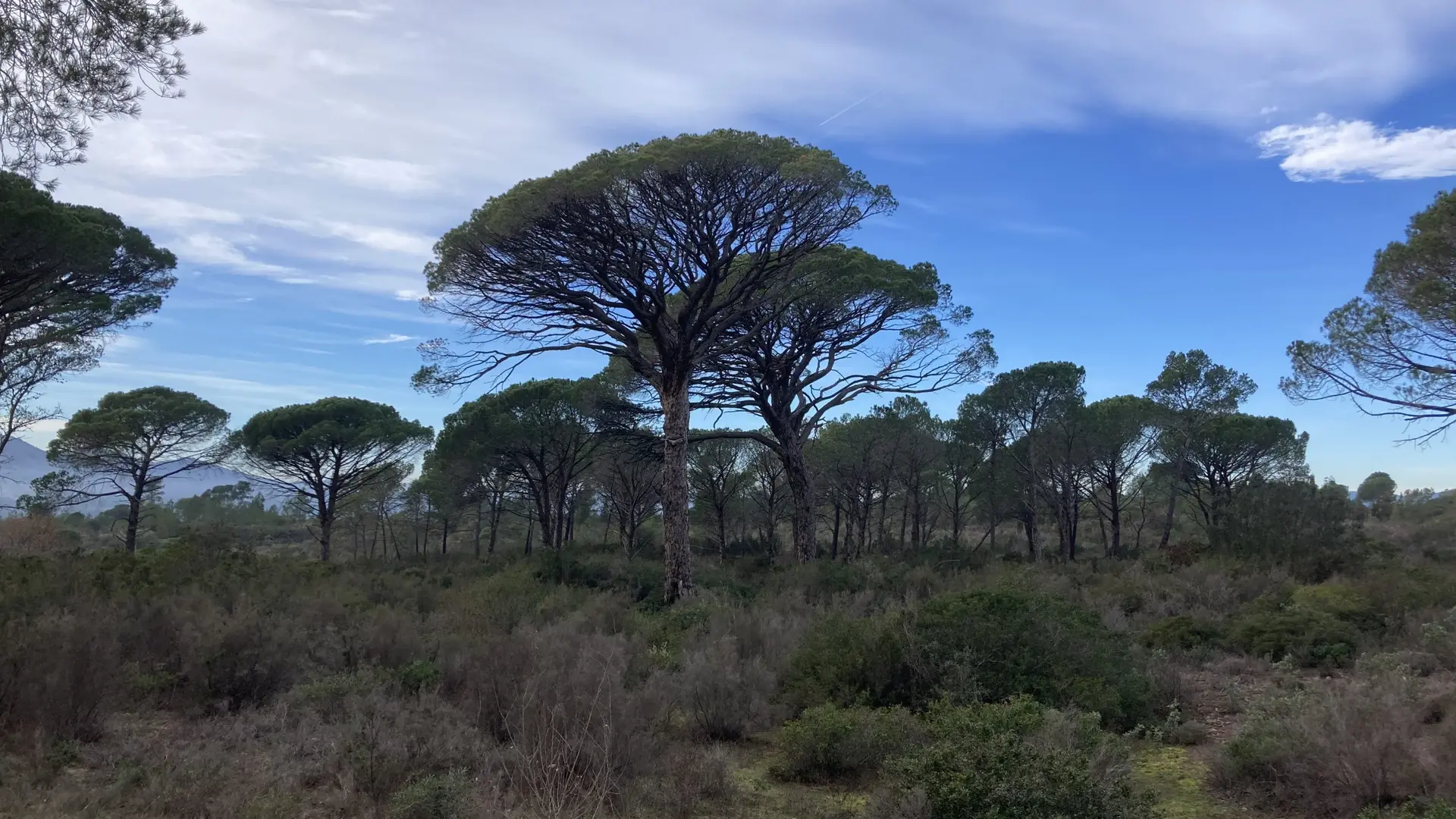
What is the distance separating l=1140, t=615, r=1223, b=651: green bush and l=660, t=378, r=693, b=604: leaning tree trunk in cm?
754

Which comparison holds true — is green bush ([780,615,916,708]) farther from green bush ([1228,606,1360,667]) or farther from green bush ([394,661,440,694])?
green bush ([1228,606,1360,667])

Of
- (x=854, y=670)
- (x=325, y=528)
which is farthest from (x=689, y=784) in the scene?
(x=325, y=528)

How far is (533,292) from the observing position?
15.6 m

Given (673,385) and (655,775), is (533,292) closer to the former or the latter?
(673,385)

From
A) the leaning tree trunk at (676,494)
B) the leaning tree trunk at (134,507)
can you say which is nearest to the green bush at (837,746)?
the leaning tree trunk at (676,494)

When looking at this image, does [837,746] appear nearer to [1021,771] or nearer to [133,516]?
[1021,771]

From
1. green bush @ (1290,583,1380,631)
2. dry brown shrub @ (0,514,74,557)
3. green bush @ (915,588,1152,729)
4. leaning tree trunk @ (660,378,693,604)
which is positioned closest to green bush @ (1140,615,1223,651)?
green bush @ (1290,583,1380,631)

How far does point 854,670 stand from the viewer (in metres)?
6.94

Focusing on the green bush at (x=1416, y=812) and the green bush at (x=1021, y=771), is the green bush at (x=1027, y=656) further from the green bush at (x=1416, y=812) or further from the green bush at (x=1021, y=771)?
the green bush at (x=1416, y=812)

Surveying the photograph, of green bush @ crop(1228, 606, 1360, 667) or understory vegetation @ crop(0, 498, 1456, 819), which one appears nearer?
understory vegetation @ crop(0, 498, 1456, 819)

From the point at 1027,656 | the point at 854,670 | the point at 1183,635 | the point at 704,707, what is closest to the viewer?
the point at 704,707

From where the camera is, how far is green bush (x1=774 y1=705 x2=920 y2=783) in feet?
18.0

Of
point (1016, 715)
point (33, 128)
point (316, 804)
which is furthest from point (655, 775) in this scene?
point (33, 128)

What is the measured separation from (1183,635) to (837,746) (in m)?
6.76
